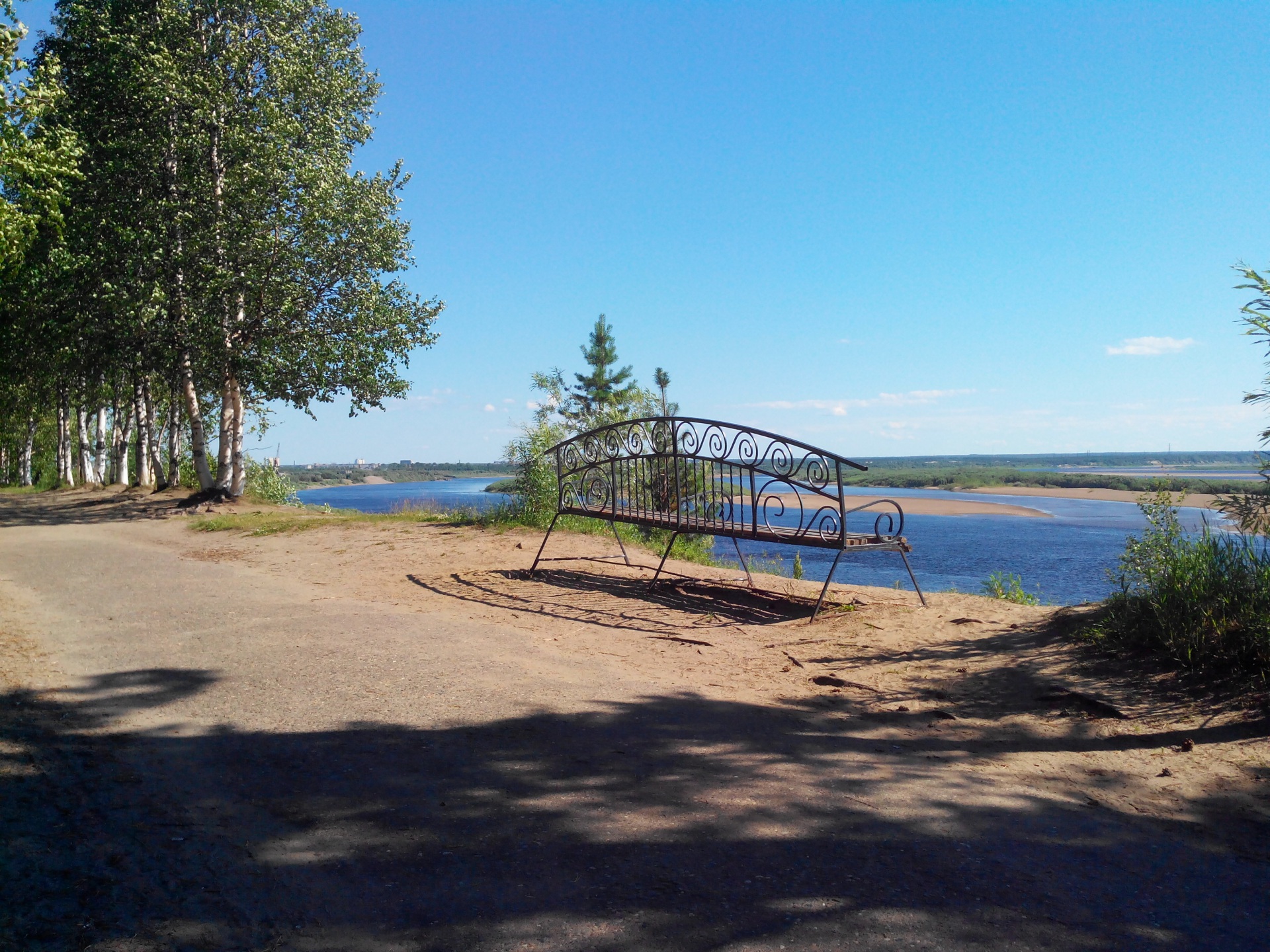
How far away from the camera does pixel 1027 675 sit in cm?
507

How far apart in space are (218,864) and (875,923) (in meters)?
2.15

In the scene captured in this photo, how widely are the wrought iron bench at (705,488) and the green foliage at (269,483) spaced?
15541 mm

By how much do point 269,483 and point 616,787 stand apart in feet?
74.4

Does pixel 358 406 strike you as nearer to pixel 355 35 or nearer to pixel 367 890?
pixel 355 35

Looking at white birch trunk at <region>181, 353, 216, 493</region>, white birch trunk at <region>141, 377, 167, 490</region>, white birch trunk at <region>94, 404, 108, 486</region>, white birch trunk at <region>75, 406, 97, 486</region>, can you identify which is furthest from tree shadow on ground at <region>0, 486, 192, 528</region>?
white birch trunk at <region>75, 406, 97, 486</region>

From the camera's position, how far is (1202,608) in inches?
187

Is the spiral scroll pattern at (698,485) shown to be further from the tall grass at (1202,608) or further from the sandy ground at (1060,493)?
the sandy ground at (1060,493)

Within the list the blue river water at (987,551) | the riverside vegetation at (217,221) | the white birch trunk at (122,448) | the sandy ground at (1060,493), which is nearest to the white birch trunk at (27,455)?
the white birch trunk at (122,448)

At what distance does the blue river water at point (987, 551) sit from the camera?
1978 centimetres

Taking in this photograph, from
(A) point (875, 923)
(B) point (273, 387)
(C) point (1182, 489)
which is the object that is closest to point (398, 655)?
(A) point (875, 923)

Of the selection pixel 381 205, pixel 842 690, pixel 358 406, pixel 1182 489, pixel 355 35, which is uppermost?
pixel 355 35

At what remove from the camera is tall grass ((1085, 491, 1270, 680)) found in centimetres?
447

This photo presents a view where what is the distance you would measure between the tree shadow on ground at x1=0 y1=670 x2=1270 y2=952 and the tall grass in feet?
4.92

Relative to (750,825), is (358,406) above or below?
above
